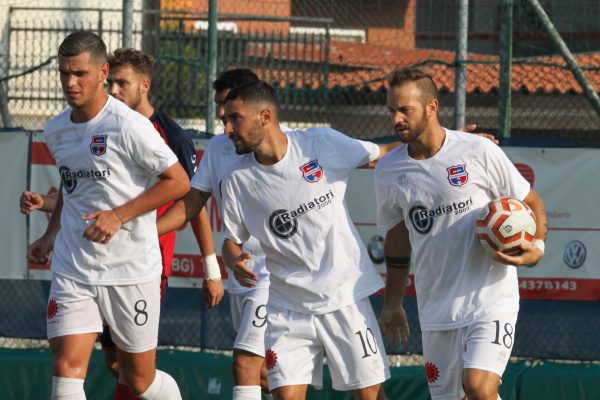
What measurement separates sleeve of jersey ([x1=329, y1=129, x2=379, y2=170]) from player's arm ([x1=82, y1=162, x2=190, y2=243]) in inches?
33.5

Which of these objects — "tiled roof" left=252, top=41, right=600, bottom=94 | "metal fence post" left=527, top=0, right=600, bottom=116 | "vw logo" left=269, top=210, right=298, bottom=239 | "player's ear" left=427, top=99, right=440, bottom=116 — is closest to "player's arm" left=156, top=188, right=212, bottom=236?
"vw logo" left=269, top=210, right=298, bottom=239

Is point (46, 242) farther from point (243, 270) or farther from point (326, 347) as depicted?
point (326, 347)

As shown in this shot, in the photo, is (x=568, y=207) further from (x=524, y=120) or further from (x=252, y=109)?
(x=252, y=109)

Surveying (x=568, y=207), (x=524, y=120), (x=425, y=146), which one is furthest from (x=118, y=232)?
(x=524, y=120)

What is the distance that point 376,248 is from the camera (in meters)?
8.35

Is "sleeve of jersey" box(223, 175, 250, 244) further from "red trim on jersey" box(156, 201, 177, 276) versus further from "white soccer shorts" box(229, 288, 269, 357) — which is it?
"red trim on jersey" box(156, 201, 177, 276)

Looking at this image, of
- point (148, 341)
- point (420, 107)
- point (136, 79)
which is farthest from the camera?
point (136, 79)

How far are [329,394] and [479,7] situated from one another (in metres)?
3.15

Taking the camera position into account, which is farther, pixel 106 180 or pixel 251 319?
pixel 251 319

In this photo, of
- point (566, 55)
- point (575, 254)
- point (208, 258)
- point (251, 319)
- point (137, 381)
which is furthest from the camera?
point (566, 55)

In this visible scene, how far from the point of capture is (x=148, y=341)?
6277mm

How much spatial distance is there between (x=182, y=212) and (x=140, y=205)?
410 mm

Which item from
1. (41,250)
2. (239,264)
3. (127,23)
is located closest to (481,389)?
(239,264)

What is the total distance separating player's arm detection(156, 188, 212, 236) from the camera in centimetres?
625
